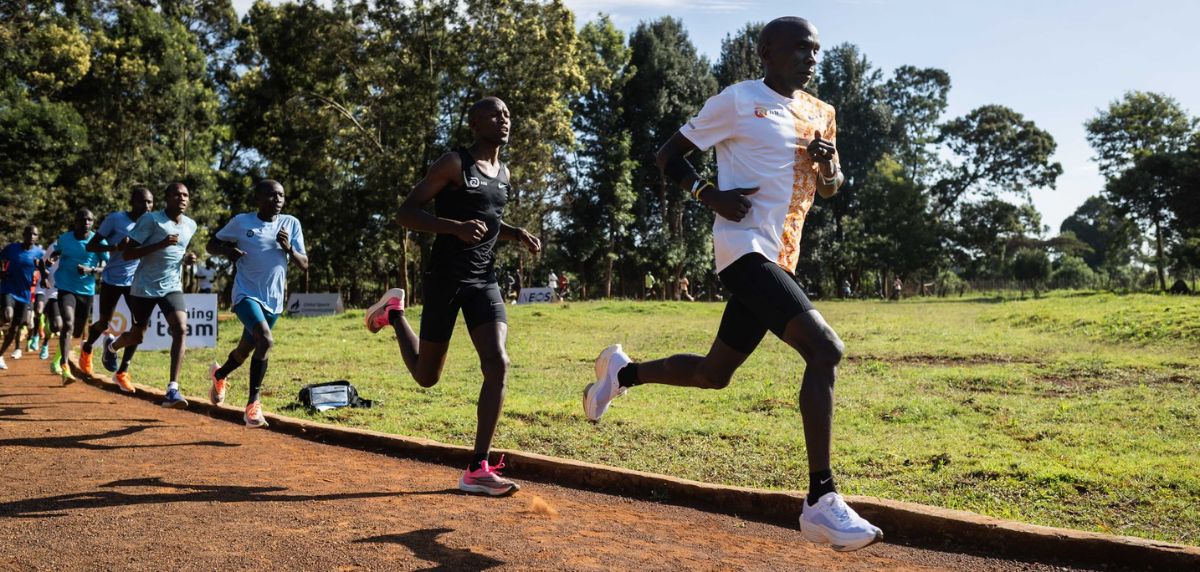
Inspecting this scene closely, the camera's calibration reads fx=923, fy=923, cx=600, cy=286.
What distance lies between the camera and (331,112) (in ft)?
107

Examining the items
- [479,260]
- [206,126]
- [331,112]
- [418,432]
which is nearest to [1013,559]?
[479,260]

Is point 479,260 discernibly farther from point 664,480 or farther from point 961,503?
point 961,503

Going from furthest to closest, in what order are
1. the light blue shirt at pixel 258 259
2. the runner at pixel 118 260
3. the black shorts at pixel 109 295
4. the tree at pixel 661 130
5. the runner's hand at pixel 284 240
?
the tree at pixel 661 130 → the black shorts at pixel 109 295 → the runner at pixel 118 260 → the light blue shirt at pixel 258 259 → the runner's hand at pixel 284 240

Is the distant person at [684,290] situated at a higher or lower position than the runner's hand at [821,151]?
lower

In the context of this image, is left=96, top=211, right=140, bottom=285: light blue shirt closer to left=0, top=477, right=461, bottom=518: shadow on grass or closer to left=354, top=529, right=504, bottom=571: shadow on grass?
left=0, top=477, right=461, bottom=518: shadow on grass

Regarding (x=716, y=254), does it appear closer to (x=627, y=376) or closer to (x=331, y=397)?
(x=627, y=376)

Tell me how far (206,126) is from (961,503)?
36207mm

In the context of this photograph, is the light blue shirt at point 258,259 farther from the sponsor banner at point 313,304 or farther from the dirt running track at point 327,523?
the sponsor banner at point 313,304

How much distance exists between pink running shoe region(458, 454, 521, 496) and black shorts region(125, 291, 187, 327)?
4.92 m

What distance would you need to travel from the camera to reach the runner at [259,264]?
7.46 metres

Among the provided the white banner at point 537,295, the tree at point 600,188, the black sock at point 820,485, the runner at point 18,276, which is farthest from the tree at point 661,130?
the black sock at point 820,485

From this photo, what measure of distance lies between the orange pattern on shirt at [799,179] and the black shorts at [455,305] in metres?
1.70

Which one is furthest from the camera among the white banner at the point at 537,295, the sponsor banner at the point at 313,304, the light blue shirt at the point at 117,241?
the white banner at the point at 537,295

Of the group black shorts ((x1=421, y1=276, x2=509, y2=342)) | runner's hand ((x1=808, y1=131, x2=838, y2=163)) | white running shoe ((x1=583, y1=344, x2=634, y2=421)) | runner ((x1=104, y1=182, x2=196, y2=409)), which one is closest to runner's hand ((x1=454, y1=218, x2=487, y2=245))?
black shorts ((x1=421, y1=276, x2=509, y2=342))
